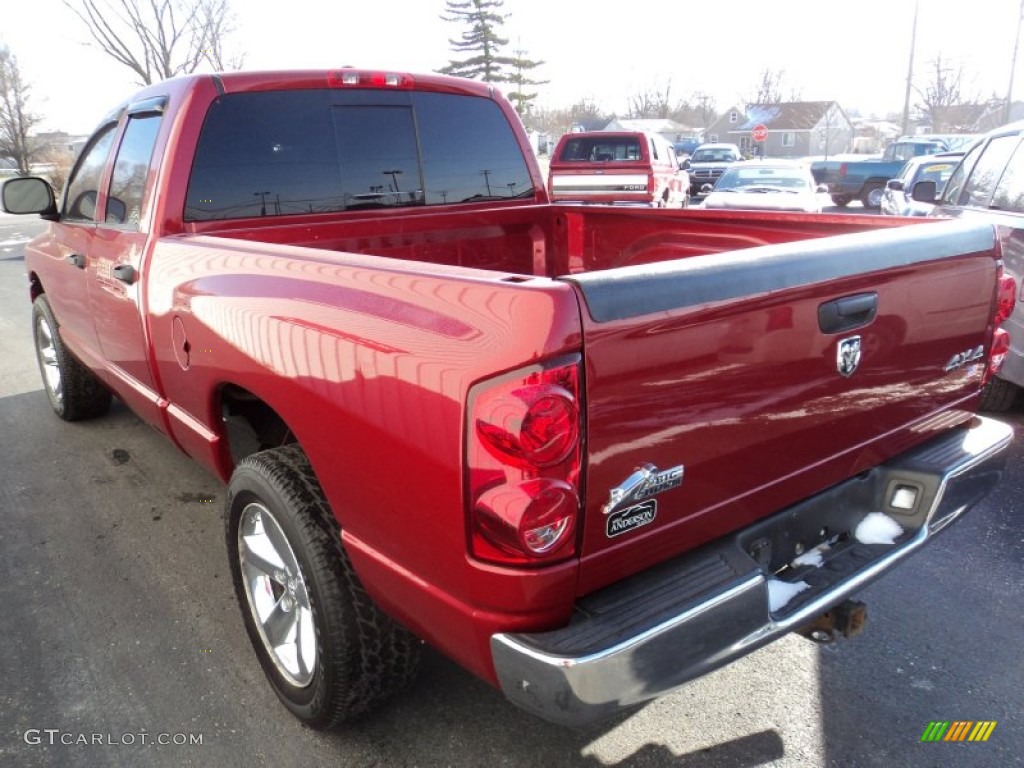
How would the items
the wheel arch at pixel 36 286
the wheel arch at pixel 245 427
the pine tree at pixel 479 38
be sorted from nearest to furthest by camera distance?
1. the wheel arch at pixel 245 427
2. the wheel arch at pixel 36 286
3. the pine tree at pixel 479 38

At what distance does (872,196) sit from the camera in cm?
2348

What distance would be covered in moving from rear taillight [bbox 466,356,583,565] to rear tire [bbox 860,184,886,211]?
24364 mm

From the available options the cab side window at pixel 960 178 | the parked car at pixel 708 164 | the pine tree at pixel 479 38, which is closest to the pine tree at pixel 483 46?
the pine tree at pixel 479 38

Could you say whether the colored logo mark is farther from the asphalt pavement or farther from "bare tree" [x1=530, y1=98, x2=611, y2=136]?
"bare tree" [x1=530, y1=98, x2=611, y2=136]

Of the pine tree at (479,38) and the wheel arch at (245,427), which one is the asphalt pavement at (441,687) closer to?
the wheel arch at (245,427)

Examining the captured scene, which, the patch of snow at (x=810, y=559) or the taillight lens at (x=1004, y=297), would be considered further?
the taillight lens at (x=1004, y=297)

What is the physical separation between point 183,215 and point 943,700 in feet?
10.6

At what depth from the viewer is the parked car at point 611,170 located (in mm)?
14086

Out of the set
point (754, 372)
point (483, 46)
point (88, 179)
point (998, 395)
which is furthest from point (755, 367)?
point (483, 46)

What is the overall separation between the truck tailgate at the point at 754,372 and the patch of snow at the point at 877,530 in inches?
7.3

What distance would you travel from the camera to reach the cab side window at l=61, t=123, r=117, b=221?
12.8 ft

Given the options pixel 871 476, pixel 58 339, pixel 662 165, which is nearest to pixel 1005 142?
pixel 871 476

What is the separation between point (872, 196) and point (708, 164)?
24.8 feet

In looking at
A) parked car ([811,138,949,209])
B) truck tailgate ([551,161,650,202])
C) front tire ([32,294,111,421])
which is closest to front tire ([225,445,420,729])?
front tire ([32,294,111,421])
